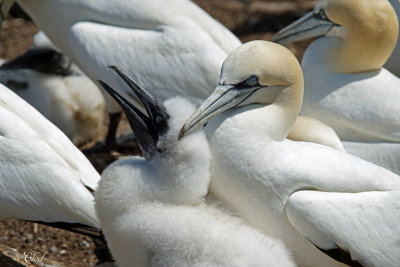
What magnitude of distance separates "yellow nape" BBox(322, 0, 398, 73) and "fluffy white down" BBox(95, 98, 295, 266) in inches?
54.1

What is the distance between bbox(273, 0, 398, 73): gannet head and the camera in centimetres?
444

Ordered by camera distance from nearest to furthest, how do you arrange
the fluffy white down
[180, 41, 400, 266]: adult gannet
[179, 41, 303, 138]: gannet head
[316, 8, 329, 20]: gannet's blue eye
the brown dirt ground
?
the fluffy white down
[180, 41, 400, 266]: adult gannet
[179, 41, 303, 138]: gannet head
[316, 8, 329, 20]: gannet's blue eye
the brown dirt ground

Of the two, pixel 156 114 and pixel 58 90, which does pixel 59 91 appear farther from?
pixel 156 114

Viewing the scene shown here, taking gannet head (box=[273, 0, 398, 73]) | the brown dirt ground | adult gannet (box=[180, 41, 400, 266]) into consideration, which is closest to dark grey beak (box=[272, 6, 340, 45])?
gannet head (box=[273, 0, 398, 73])

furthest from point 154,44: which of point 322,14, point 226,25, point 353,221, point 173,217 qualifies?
point 226,25

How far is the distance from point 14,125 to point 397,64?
2673 mm

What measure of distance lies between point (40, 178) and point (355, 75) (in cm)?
182

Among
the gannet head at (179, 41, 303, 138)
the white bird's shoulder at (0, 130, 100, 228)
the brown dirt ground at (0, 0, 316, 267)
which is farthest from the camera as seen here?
the brown dirt ground at (0, 0, 316, 267)

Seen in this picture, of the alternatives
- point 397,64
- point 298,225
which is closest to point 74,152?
point 298,225

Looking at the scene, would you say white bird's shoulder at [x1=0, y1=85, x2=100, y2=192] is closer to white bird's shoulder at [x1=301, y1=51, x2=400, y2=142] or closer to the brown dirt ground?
the brown dirt ground

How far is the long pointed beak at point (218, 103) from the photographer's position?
3457 mm

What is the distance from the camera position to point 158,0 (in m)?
5.15

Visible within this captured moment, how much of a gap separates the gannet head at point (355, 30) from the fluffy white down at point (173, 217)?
4.53 feet

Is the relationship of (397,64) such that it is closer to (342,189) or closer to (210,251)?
(342,189)
